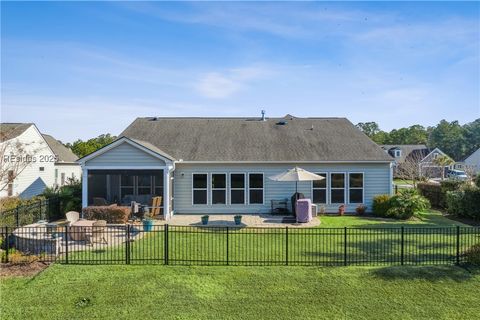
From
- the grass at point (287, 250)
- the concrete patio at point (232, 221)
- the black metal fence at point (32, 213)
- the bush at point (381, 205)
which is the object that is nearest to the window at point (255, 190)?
the concrete patio at point (232, 221)

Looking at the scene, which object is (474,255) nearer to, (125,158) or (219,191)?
(219,191)

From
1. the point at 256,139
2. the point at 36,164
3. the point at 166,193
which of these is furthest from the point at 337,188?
the point at 36,164

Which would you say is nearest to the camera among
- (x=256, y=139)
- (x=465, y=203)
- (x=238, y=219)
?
(x=238, y=219)

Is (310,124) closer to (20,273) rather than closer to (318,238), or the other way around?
(318,238)

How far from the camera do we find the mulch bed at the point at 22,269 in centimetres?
939

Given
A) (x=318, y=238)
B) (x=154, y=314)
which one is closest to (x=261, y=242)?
(x=318, y=238)

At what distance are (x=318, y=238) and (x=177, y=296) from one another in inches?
280

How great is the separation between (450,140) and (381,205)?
73.3m

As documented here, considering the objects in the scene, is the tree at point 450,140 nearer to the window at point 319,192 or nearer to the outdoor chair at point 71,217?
the window at point 319,192

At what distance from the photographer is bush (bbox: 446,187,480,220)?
1825cm

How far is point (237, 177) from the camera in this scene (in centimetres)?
2012

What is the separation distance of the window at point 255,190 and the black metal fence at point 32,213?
9949 mm

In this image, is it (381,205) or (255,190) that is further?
(255,190)

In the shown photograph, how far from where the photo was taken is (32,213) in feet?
53.6
